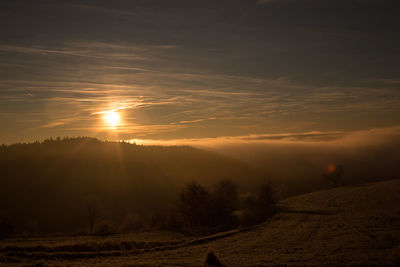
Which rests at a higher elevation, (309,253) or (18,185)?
(18,185)

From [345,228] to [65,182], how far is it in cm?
15802

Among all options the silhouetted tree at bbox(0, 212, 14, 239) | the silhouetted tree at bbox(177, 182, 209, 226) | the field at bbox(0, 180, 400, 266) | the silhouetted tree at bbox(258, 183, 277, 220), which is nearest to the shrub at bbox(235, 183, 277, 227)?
the silhouetted tree at bbox(258, 183, 277, 220)

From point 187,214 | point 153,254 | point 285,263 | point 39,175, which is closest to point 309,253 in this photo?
point 285,263

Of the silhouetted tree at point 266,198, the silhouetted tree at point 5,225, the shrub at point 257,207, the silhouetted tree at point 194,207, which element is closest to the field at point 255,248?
the shrub at point 257,207

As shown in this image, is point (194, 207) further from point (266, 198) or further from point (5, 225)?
point (5, 225)

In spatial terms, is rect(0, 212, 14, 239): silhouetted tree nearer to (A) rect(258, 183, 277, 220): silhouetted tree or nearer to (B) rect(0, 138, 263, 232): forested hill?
(B) rect(0, 138, 263, 232): forested hill

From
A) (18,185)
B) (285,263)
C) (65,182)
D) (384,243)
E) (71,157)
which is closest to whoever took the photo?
(285,263)

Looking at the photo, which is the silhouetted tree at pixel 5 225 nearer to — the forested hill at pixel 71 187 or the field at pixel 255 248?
the field at pixel 255 248

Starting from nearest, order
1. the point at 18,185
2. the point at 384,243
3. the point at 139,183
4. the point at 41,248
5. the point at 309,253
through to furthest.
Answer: the point at 309,253 < the point at 384,243 < the point at 41,248 < the point at 18,185 < the point at 139,183

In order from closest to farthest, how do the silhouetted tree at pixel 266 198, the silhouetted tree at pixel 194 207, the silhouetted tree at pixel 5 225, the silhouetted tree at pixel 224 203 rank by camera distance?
the silhouetted tree at pixel 5 225, the silhouetted tree at pixel 194 207, the silhouetted tree at pixel 224 203, the silhouetted tree at pixel 266 198

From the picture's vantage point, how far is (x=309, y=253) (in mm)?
26031

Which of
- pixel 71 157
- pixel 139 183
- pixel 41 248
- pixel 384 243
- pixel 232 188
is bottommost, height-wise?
pixel 384 243

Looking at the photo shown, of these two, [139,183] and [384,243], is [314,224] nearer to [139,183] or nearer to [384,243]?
[384,243]

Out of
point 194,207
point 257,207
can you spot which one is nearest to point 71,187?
point 194,207
